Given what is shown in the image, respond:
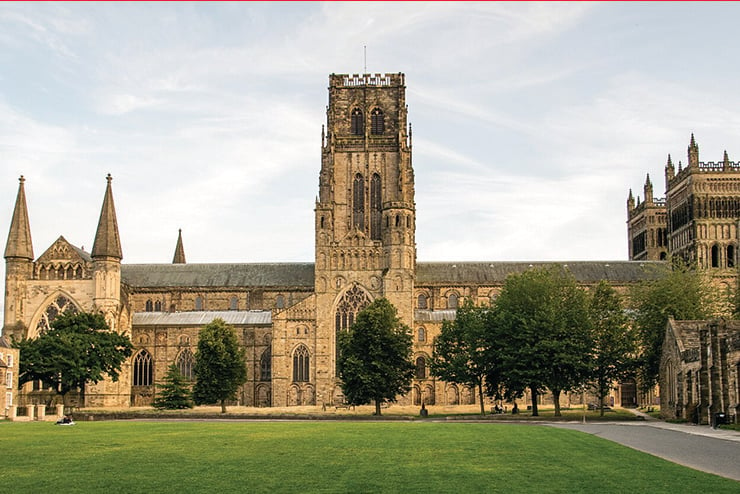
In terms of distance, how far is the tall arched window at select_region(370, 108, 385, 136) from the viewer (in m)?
114

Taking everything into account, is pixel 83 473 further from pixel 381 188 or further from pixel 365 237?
pixel 381 188

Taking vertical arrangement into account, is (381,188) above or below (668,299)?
above

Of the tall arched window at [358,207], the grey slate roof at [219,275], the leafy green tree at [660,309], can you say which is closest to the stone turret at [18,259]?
the grey slate roof at [219,275]

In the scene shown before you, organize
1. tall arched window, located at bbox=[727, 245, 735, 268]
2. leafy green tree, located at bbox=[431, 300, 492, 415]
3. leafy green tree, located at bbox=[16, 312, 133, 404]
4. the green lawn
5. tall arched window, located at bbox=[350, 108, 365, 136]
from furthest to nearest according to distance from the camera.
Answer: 1. tall arched window, located at bbox=[727, 245, 735, 268]
2. tall arched window, located at bbox=[350, 108, 365, 136]
3. leafy green tree, located at bbox=[16, 312, 133, 404]
4. leafy green tree, located at bbox=[431, 300, 492, 415]
5. the green lawn

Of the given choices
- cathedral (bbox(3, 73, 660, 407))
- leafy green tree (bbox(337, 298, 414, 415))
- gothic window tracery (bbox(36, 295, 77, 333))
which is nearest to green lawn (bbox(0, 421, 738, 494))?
leafy green tree (bbox(337, 298, 414, 415))

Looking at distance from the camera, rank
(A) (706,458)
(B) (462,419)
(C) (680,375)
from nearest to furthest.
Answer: (A) (706,458) < (C) (680,375) < (B) (462,419)

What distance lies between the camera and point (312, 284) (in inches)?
4360

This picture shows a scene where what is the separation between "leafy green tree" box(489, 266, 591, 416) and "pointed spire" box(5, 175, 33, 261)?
→ 52.5m

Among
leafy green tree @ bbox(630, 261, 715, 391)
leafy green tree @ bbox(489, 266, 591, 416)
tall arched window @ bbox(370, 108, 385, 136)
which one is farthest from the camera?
tall arched window @ bbox(370, 108, 385, 136)

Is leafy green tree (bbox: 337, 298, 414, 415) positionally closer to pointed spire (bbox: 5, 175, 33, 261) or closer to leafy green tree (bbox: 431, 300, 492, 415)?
leafy green tree (bbox: 431, 300, 492, 415)

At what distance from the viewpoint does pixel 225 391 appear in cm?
8725

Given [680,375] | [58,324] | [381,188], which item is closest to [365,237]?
[381,188]

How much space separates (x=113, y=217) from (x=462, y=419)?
50375 mm

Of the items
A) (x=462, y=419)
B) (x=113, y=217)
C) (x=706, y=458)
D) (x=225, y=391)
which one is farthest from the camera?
(x=113, y=217)
